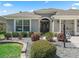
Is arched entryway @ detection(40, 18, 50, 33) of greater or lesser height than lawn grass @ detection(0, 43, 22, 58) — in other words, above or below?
above

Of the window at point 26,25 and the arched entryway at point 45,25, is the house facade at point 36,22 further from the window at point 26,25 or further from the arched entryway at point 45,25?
the arched entryway at point 45,25

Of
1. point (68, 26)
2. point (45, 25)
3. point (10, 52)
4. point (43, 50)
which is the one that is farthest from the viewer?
point (45, 25)

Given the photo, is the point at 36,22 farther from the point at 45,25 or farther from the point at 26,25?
the point at 45,25

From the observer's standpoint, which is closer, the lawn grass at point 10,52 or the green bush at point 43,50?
the green bush at point 43,50

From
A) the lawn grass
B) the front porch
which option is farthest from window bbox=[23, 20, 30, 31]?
the lawn grass

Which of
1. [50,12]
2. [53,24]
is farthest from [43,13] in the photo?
[53,24]

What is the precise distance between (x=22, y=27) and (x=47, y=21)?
566 centimetres

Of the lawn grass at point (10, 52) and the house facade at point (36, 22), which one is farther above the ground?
the house facade at point (36, 22)

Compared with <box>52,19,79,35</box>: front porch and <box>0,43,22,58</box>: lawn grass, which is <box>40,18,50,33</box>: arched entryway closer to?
<box>52,19,79,35</box>: front porch

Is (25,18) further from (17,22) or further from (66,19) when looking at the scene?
(66,19)

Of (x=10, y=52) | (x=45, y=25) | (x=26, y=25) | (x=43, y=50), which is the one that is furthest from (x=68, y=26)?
(x=43, y=50)

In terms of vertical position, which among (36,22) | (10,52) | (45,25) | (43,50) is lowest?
(10,52)

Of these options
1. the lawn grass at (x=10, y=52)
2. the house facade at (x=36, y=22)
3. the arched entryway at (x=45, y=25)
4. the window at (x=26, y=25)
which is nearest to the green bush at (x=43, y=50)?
the lawn grass at (x=10, y=52)

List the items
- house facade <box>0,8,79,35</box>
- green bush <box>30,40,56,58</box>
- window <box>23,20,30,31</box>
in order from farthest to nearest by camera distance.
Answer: window <box>23,20,30,31</box> → house facade <box>0,8,79,35</box> → green bush <box>30,40,56,58</box>
